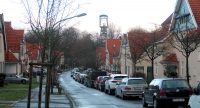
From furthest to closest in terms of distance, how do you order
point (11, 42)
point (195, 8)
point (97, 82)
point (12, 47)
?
point (12, 47), point (11, 42), point (97, 82), point (195, 8)

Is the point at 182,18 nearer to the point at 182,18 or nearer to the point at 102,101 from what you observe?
the point at 182,18

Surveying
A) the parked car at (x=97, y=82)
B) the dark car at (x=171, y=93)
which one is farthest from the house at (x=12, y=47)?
the dark car at (x=171, y=93)

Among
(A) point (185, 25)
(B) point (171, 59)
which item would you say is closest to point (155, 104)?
(A) point (185, 25)

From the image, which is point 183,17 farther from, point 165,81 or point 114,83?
point 165,81

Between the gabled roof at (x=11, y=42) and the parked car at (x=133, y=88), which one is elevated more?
the gabled roof at (x=11, y=42)

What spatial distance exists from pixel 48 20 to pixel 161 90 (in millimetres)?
5892

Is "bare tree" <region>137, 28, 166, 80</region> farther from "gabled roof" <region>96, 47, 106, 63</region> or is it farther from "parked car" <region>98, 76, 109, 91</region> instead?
"gabled roof" <region>96, 47, 106, 63</region>

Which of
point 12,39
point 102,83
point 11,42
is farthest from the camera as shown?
point 11,42

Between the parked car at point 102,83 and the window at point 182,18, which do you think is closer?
the window at point 182,18

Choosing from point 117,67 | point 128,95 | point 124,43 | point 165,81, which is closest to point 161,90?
point 165,81

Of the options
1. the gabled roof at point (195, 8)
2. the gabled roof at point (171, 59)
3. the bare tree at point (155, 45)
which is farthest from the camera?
the gabled roof at point (171, 59)

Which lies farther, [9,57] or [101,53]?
[101,53]

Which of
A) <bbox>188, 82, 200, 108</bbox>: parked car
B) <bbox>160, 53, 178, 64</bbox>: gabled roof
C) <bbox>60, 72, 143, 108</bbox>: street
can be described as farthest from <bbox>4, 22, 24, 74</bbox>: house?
<bbox>188, 82, 200, 108</bbox>: parked car

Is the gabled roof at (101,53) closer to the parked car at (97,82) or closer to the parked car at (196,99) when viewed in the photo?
the parked car at (97,82)
